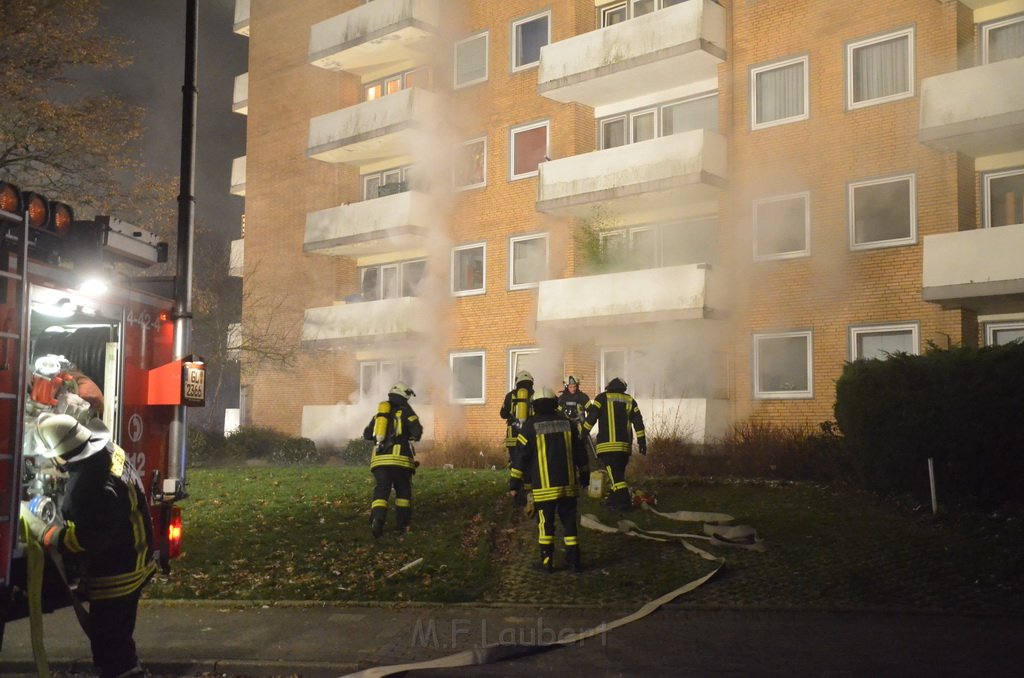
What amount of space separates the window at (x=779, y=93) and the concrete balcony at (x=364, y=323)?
953 cm

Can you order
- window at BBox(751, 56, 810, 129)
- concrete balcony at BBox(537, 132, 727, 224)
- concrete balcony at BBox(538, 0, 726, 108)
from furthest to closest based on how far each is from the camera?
concrete balcony at BBox(538, 0, 726, 108) → concrete balcony at BBox(537, 132, 727, 224) → window at BBox(751, 56, 810, 129)

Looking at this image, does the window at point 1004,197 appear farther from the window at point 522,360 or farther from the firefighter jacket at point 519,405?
the window at point 522,360

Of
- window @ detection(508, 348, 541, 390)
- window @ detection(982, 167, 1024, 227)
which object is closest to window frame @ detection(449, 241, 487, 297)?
window @ detection(508, 348, 541, 390)

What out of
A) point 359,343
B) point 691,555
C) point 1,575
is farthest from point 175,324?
point 359,343

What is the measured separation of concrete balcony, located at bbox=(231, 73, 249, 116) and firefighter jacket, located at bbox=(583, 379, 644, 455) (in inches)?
1008

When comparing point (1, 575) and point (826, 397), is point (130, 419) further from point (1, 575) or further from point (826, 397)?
point (826, 397)

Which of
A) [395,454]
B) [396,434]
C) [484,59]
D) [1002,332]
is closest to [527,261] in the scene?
[484,59]

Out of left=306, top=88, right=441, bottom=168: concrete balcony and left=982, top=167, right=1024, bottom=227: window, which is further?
left=306, top=88, right=441, bottom=168: concrete balcony

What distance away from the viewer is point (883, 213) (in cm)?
1847

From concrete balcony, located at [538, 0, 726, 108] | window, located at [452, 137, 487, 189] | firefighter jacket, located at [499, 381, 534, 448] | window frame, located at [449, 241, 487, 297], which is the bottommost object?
firefighter jacket, located at [499, 381, 534, 448]

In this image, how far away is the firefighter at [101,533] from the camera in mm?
5637

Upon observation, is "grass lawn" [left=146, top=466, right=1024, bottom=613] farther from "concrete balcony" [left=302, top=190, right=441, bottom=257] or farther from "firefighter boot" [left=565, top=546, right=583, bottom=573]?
"concrete balcony" [left=302, top=190, right=441, bottom=257]

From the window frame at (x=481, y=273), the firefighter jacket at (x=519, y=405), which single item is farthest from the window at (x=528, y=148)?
the firefighter jacket at (x=519, y=405)

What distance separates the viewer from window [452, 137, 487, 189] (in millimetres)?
25250
